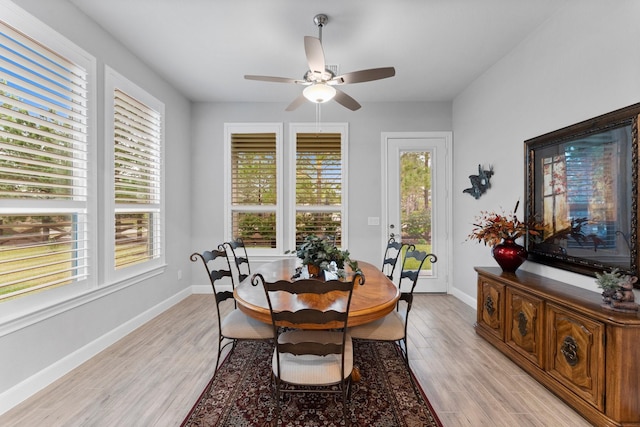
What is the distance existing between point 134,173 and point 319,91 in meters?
2.16

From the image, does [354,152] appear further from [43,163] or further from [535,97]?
[43,163]

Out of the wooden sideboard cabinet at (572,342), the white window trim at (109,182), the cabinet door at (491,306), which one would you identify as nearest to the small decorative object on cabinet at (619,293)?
the wooden sideboard cabinet at (572,342)

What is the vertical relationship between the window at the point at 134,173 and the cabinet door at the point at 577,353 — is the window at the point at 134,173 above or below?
above

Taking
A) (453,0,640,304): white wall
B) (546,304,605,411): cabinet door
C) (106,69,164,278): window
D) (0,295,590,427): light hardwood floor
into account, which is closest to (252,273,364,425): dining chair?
(0,295,590,427): light hardwood floor

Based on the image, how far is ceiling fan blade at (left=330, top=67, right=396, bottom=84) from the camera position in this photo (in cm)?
220

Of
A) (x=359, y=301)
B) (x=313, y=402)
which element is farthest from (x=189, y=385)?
(x=359, y=301)

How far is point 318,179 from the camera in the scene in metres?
4.28

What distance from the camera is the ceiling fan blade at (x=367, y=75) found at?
2.20 metres

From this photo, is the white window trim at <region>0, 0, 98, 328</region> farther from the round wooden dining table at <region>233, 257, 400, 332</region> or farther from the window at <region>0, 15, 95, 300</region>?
the round wooden dining table at <region>233, 257, 400, 332</region>

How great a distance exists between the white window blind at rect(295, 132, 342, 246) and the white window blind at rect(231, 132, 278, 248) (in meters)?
0.38

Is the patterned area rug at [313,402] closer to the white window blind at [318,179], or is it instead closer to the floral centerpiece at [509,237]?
the floral centerpiece at [509,237]

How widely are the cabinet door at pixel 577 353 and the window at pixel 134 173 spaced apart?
3.61 meters

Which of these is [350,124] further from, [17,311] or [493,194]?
[17,311]

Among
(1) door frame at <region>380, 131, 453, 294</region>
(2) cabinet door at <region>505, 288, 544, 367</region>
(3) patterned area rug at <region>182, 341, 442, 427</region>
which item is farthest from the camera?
(1) door frame at <region>380, 131, 453, 294</region>
